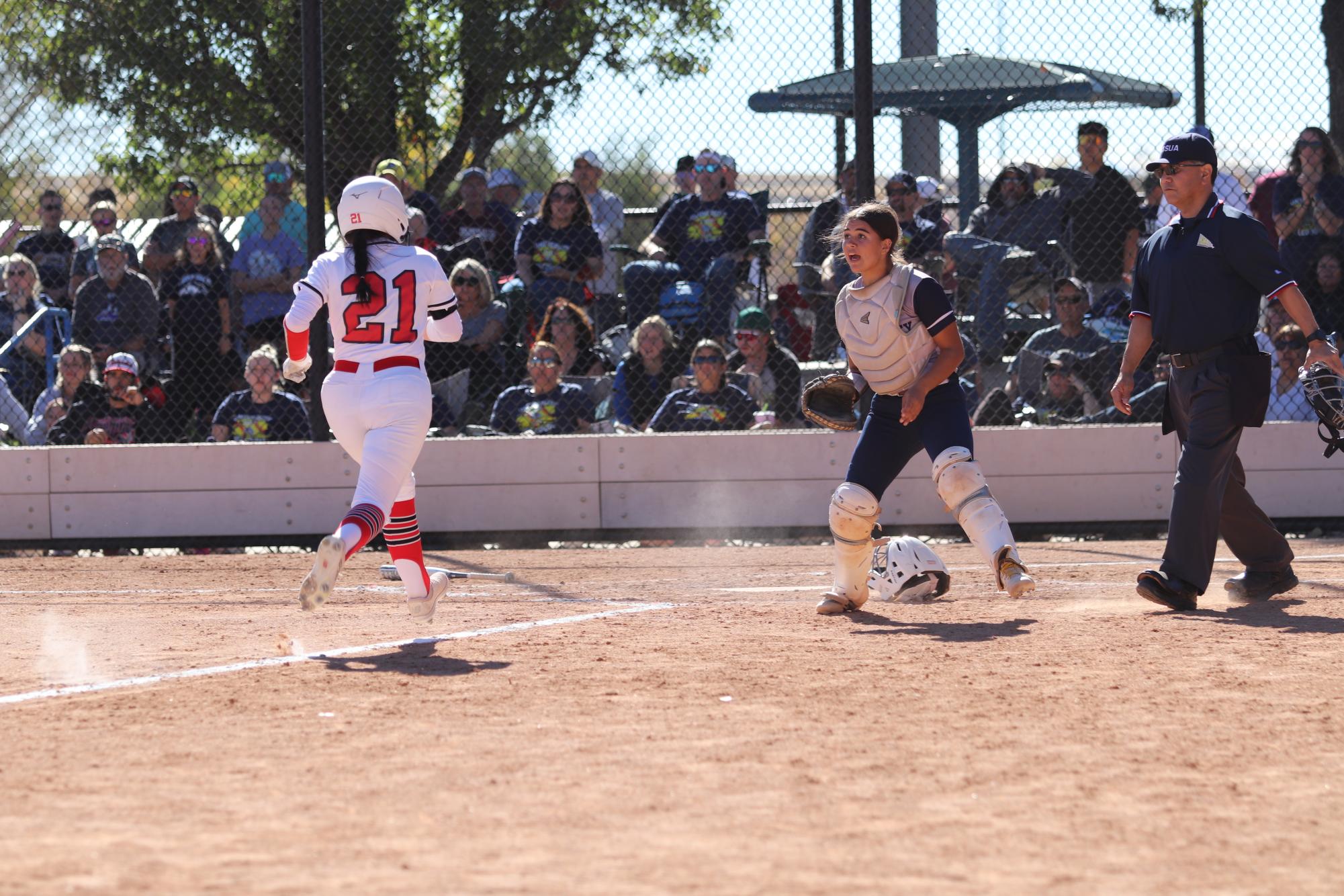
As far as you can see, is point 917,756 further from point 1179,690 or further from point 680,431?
point 680,431

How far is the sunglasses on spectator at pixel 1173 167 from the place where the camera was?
23.0ft

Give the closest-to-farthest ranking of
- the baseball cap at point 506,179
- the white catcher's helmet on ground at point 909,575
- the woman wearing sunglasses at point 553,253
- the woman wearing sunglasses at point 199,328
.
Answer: the white catcher's helmet on ground at point 909,575 → the woman wearing sunglasses at point 199,328 → the woman wearing sunglasses at point 553,253 → the baseball cap at point 506,179

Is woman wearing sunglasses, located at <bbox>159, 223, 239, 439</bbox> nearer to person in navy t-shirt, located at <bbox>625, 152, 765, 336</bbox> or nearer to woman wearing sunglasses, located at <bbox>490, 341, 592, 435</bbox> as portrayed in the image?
woman wearing sunglasses, located at <bbox>490, 341, 592, 435</bbox>

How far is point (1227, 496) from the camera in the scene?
7.34 m

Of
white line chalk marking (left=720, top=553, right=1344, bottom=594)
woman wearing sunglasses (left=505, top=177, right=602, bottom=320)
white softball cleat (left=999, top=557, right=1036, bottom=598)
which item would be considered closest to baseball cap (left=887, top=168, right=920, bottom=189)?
woman wearing sunglasses (left=505, top=177, right=602, bottom=320)

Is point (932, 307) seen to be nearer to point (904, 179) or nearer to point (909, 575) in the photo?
point (909, 575)

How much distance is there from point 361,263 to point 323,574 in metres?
1.37

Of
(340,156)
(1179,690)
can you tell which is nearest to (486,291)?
(340,156)

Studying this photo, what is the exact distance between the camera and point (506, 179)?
42.3ft

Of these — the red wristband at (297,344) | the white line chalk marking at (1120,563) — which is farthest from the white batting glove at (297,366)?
the white line chalk marking at (1120,563)

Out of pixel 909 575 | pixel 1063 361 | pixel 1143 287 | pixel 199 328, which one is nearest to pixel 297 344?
pixel 909 575

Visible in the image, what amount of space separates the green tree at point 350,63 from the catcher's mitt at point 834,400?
4.74 m

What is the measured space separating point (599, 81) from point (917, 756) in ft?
26.5

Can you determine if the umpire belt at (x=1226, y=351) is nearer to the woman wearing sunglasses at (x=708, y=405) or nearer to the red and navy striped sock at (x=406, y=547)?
the red and navy striped sock at (x=406, y=547)
